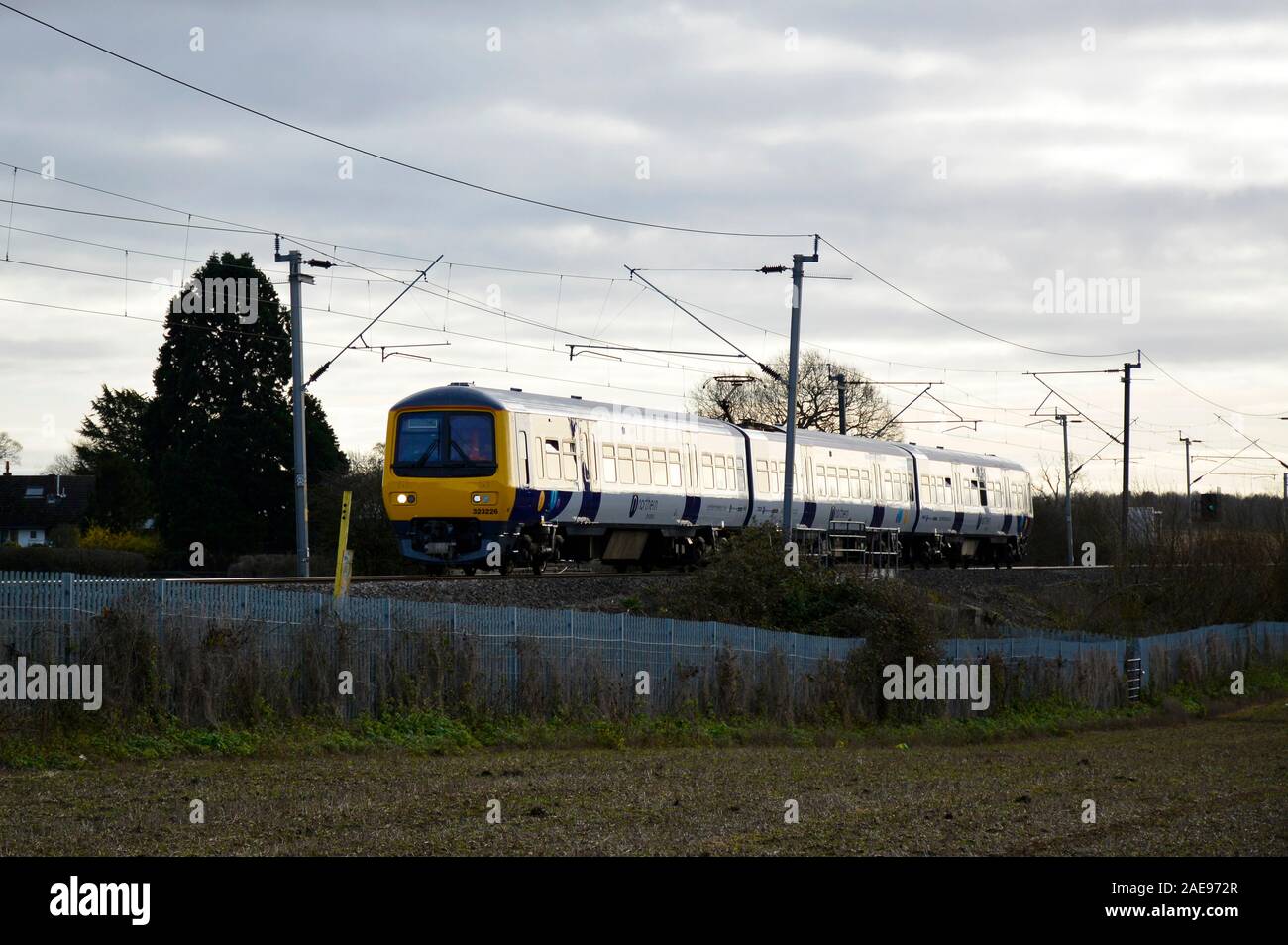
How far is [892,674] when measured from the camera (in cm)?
2770

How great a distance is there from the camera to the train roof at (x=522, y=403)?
98.7 feet

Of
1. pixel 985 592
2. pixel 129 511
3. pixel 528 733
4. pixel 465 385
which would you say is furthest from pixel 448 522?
pixel 129 511

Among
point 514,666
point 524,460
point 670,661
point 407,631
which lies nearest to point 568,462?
point 524,460

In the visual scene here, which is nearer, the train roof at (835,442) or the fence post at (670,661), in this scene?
the fence post at (670,661)

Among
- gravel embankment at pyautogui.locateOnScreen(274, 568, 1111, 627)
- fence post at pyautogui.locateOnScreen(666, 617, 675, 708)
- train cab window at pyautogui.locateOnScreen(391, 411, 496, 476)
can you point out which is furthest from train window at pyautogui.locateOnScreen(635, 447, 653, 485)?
fence post at pyautogui.locateOnScreen(666, 617, 675, 708)

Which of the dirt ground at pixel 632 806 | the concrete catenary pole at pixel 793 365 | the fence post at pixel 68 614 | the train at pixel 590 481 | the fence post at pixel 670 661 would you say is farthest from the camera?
the concrete catenary pole at pixel 793 365

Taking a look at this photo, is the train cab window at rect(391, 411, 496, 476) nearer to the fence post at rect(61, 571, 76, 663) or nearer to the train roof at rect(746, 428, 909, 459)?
the train roof at rect(746, 428, 909, 459)

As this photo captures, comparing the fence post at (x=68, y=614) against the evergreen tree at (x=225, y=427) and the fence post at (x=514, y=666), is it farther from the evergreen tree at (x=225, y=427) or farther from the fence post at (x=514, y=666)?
the evergreen tree at (x=225, y=427)

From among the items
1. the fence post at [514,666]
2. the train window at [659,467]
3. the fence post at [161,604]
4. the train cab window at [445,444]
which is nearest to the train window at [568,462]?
the train cab window at [445,444]

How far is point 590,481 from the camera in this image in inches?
1288

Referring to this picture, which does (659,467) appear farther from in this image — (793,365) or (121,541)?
(121,541)

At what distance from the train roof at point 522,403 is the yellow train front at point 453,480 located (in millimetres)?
26

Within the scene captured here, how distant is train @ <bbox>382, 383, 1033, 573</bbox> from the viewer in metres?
30.1
